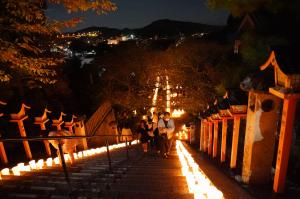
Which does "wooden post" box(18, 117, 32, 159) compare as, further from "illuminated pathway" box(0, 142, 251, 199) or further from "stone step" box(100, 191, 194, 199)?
"stone step" box(100, 191, 194, 199)

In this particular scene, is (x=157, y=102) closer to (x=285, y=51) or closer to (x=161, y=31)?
Result: (x=285, y=51)

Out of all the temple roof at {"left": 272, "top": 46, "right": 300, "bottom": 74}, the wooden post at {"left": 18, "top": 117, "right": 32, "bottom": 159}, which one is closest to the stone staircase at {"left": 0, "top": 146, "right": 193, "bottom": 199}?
the temple roof at {"left": 272, "top": 46, "right": 300, "bottom": 74}

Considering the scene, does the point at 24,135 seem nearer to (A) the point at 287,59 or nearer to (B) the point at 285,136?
(B) the point at 285,136

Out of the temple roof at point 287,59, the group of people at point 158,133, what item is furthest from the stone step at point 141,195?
the group of people at point 158,133

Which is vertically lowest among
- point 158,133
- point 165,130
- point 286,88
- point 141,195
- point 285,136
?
point 158,133

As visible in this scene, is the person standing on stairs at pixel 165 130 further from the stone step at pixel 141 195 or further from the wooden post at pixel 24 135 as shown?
the stone step at pixel 141 195

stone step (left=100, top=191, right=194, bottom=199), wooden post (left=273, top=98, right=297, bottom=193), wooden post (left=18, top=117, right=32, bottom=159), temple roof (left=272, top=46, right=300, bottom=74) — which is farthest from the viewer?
wooden post (left=18, top=117, right=32, bottom=159)

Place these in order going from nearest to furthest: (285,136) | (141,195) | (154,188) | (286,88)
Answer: (141,195), (154,188), (286,88), (285,136)

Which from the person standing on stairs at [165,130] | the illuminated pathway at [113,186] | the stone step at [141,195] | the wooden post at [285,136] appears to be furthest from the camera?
the person standing on stairs at [165,130]

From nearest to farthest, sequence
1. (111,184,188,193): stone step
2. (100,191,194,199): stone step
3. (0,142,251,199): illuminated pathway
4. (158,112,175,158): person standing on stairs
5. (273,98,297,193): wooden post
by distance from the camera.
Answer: (100,191,194,199): stone step, (0,142,251,199): illuminated pathway, (111,184,188,193): stone step, (273,98,297,193): wooden post, (158,112,175,158): person standing on stairs

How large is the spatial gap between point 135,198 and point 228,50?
16128 millimetres

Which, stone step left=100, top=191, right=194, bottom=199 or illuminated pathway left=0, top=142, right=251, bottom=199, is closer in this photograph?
stone step left=100, top=191, right=194, bottom=199

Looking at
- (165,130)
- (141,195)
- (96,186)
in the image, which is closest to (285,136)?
(141,195)

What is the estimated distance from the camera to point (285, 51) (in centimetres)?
477
